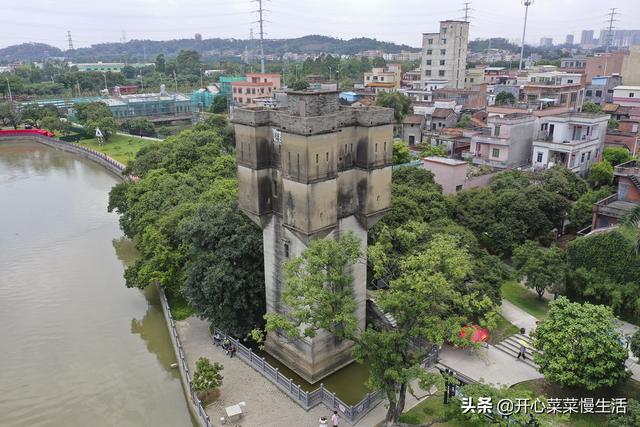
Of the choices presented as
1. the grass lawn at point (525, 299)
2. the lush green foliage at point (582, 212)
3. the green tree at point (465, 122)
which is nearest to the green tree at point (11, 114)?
the green tree at point (465, 122)

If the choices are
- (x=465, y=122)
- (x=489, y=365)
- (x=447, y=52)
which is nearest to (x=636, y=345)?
(x=489, y=365)

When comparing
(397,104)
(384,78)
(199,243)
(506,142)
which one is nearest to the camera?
(199,243)

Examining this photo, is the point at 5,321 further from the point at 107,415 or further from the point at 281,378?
the point at 281,378

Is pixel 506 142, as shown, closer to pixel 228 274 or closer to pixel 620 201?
pixel 620 201

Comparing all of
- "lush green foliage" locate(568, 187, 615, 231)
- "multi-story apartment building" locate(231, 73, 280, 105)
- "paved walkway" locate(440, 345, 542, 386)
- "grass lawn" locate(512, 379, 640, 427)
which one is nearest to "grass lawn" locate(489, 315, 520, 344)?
"paved walkway" locate(440, 345, 542, 386)

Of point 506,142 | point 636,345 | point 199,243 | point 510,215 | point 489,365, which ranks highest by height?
point 506,142

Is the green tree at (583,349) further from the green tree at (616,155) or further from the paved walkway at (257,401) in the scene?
the green tree at (616,155)
